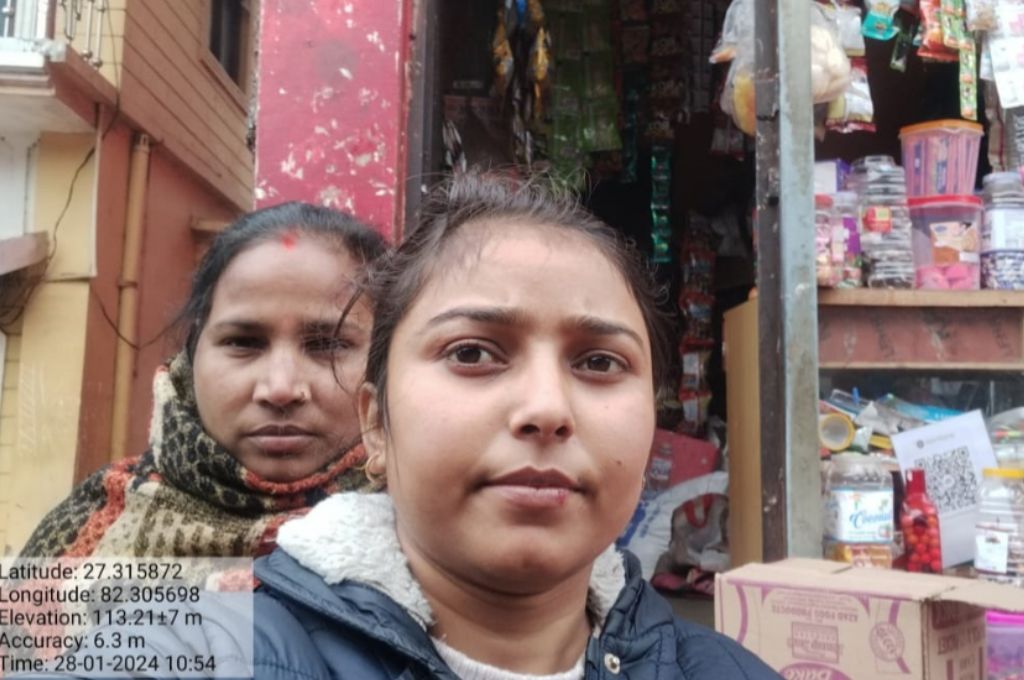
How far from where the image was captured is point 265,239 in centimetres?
164

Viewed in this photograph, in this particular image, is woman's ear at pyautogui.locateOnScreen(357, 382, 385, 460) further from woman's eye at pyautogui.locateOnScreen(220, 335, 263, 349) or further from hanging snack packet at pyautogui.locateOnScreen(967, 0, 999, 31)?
hanging snack packet at pyautogui.locateOnScreen(967, 0, 999, 31)

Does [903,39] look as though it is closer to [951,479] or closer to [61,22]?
[951,479]

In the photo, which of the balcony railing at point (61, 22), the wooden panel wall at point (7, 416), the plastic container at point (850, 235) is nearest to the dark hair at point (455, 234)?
the plastic container at point (850, 235)

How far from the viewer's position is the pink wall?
2.58 m

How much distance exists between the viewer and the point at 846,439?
263cm

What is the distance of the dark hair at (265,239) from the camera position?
1670mm

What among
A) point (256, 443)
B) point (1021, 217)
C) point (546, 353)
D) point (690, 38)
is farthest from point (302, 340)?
point (690, 38)

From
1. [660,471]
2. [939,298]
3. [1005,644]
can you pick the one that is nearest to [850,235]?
[939,298]

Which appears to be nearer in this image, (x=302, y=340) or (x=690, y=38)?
(x=302, y=340)

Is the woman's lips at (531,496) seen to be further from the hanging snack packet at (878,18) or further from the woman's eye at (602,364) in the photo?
the hanging snack packet at (878,18)

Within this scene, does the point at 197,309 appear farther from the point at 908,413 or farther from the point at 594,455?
the point at 908,413

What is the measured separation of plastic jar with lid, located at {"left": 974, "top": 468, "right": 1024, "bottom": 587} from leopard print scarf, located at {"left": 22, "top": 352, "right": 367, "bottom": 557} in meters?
1.97

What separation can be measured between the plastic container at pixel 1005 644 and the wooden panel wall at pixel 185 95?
580cm

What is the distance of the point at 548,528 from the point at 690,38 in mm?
4039
